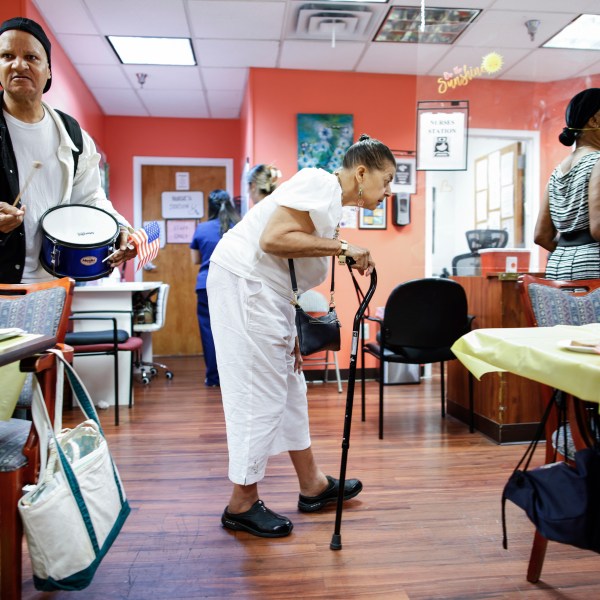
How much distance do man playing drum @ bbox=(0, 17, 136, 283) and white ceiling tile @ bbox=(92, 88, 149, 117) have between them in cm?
391

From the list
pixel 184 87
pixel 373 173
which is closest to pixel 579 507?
pixel 373 173

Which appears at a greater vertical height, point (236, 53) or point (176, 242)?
point (236, 53)

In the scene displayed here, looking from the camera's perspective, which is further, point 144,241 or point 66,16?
point 66,16

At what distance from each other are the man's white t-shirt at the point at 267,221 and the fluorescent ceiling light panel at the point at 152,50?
10.7ft

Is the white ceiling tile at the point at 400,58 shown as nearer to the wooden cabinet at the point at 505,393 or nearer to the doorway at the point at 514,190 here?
the doorway at the point at 514,190

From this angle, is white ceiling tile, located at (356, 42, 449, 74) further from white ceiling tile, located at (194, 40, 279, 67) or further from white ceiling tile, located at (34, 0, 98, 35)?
white ceiling tile, located at (34, 0, 98, 35)

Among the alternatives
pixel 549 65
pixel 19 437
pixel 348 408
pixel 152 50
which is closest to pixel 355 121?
pixel 549 65

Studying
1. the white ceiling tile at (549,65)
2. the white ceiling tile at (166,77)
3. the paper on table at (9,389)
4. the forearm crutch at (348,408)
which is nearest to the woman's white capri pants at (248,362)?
the forearm crutch at (348,408)

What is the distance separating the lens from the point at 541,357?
3.29ft

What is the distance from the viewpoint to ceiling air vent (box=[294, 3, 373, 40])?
3768 millimetres

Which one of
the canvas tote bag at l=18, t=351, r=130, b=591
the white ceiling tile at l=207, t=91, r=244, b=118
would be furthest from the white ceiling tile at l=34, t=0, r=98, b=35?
the canvas tote bag at l=18, t=351, r=130, b=591

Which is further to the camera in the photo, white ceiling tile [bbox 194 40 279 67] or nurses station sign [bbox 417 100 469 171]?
white ceiling tile [bbox 194 40 279 67]

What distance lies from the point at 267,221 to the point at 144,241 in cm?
55

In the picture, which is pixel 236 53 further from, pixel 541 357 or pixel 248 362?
pixel 541 357
